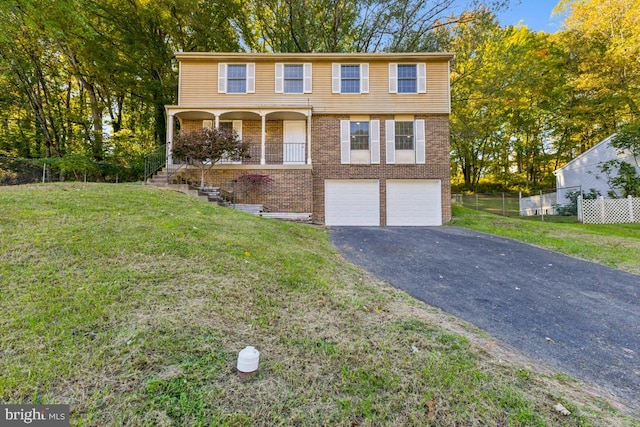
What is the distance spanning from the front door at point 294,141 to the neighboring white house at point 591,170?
13.7 meters

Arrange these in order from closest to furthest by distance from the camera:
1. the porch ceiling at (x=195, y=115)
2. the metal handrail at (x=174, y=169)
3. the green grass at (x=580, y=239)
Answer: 1. the green grass at (x=580, y=239)
2. the metal handrail at (x=174, y=169)
3. the porch ceiling at (x=195, y=115)

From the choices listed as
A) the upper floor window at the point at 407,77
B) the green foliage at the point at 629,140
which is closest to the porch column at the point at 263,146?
the upper floor window at the point at 407,77

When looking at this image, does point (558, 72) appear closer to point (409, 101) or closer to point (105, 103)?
point (409, 101)

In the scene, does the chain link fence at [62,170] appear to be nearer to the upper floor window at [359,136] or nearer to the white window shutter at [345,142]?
the white window shutter at [345,142]

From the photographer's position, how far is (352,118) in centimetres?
1208

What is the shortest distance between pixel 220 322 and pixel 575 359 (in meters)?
3.21

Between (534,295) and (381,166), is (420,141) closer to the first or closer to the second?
(381,166)

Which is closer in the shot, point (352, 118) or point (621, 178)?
point (352, 118)

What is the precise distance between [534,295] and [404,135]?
9.00 metres

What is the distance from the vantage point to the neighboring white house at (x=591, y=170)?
47.8 feet

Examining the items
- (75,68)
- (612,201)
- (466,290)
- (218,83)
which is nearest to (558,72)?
(612,201)

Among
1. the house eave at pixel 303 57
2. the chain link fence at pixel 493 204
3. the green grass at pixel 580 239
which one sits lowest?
the green grass at pixel 580 239

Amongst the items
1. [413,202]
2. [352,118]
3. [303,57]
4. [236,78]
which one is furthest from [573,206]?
[236,78]

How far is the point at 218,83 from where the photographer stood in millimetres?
11984
